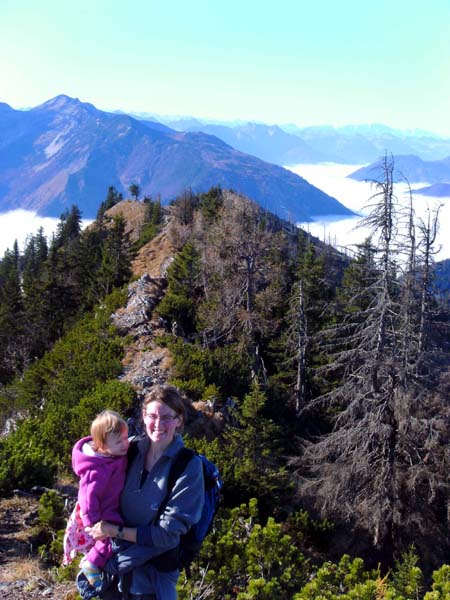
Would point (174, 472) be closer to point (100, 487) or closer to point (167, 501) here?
point (167, 501)

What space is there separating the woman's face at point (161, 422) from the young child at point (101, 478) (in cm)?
21

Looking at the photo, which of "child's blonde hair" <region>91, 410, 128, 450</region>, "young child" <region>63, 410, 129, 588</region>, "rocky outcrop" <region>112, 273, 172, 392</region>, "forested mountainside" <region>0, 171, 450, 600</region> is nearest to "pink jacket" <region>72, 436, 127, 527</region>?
"young child" <region>63, 410, 129, 588</region>

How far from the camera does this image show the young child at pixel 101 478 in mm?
3785

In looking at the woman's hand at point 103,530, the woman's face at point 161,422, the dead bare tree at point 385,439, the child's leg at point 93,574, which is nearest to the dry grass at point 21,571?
the child's leg at point 93,574

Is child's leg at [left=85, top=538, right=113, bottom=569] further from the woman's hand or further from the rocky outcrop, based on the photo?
the rocky outcrop

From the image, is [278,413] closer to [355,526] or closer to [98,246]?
[355,526]

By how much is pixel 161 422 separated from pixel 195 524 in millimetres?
771

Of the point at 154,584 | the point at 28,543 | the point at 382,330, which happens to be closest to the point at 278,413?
the point at 382,330

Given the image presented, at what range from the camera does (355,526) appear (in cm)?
1388

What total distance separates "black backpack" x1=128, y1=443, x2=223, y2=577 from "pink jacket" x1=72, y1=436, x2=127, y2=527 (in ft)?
0.59

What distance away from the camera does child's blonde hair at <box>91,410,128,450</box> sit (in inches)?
150

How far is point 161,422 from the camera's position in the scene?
3.78 meters

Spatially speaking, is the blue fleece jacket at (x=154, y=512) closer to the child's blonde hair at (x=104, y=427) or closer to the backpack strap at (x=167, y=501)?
the backpack strap at (x=167, y=501)

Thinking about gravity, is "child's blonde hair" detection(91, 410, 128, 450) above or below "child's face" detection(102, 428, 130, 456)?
above
